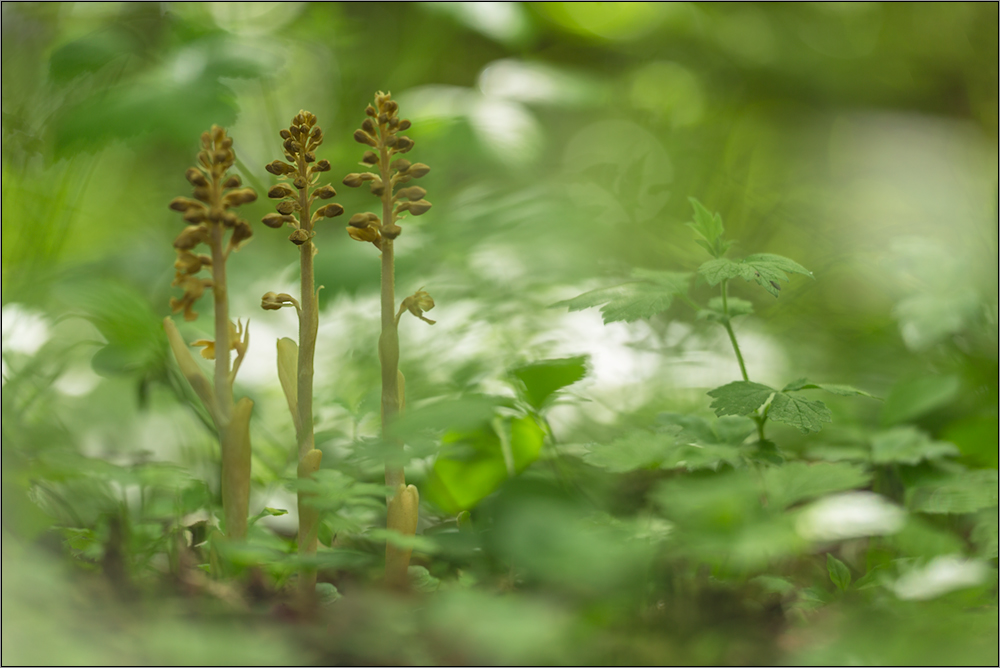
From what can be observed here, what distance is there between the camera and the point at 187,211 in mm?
563

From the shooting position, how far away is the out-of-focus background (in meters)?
0.56

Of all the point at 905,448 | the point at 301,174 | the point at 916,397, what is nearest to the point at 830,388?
the point at 905,448

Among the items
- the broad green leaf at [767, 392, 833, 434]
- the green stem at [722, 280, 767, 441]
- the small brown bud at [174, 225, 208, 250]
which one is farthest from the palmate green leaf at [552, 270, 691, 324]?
the small brown bud at [174, 225, 208, 250]

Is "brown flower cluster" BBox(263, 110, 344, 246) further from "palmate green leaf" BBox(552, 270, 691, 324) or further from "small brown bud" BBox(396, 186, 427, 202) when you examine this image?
"palmate green leaf" BBox(552, 270, 691, 324)

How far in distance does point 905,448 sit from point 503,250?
2.77ft

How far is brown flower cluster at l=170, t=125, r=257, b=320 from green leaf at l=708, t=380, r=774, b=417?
475mm

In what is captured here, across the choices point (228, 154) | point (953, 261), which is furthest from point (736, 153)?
point (228, 154)

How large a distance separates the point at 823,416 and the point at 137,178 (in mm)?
2095

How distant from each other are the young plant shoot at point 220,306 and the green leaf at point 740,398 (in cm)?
44

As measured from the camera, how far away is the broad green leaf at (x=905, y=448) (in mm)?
728

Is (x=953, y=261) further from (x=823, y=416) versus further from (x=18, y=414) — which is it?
(x=18, y=414)

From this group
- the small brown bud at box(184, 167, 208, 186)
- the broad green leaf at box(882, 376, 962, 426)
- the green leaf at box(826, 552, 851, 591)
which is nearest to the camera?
the small brown bud at box(184, 167, 208, 186)

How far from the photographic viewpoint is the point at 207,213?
566mm

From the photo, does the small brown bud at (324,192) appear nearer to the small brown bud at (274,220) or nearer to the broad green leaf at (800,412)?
the small brown bud at (274,220)
